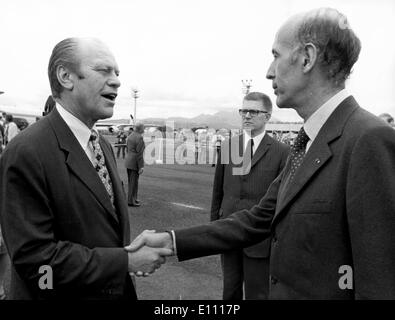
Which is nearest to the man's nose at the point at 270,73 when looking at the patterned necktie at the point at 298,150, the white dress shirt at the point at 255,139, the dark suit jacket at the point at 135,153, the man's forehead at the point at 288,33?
the man's forehead at the point at 288,33

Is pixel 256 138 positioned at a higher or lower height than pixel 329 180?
lower

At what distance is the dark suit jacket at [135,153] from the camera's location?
1091 centimetres

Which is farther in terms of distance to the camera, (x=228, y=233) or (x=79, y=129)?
(x=228, y=233)

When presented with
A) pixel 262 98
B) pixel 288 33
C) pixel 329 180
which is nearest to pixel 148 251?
pixel 329 180

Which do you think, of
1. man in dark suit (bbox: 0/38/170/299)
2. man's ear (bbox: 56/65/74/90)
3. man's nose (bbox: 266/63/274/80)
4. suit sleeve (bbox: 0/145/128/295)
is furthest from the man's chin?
man's nose (bbox: 266/63/274/80)

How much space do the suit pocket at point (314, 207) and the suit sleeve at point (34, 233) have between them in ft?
3.23

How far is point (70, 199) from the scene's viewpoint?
1986 millimetres

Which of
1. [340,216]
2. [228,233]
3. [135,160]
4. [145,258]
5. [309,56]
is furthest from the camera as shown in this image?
[135,160]

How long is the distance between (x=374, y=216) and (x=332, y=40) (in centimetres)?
84

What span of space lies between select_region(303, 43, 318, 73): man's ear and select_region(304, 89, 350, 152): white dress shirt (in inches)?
7.3

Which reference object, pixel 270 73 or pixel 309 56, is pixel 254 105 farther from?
pixel 309 56

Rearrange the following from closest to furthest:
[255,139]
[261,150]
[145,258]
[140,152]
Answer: [145,258] → [261,150] → [255,139] → [140,152]

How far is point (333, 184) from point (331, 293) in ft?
1.55

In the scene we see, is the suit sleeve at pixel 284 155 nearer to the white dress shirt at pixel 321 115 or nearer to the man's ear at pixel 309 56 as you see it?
the white dress shirt at pixel 321 115
